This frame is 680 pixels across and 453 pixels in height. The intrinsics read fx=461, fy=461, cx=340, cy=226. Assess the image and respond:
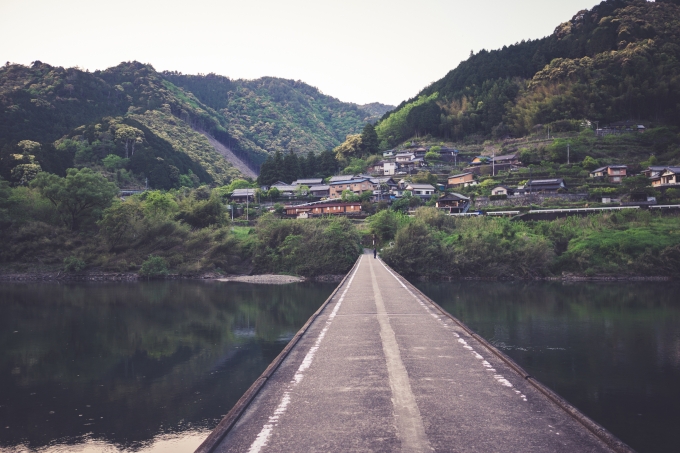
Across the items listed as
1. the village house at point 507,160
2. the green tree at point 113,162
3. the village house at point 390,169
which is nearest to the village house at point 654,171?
the village house at point 507,160

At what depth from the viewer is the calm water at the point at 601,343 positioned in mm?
9148

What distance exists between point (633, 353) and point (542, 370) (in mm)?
4075

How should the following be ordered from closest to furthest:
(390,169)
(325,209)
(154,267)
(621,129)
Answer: (154,267)
(325,209)
(621,129)
(390,169)

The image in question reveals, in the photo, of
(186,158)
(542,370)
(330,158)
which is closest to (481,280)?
(542,370)

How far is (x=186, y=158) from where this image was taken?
8119cm

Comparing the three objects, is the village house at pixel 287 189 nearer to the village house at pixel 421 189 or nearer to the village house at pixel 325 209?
the village house at pixel 325 209

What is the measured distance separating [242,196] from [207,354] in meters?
47.9

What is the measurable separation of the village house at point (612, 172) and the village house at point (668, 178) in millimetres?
3915

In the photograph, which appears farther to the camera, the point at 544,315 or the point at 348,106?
the point at 348,106

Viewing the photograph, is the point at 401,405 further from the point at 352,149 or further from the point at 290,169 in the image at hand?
the point at 352,149

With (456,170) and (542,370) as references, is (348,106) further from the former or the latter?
(542,370)

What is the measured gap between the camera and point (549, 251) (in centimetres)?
3416

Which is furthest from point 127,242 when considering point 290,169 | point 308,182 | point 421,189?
point 290,169

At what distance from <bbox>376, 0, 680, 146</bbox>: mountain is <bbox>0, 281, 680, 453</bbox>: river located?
5200 centimetres
